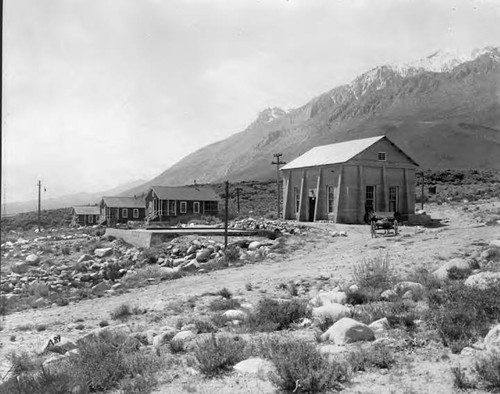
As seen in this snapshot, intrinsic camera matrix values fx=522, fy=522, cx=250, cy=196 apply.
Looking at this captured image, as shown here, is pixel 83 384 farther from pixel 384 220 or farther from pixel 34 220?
pixel 34 220

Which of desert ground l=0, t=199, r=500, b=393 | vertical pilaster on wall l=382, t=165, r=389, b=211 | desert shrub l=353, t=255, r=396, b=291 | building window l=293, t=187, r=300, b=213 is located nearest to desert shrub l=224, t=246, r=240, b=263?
desert ground l=0, t=199, r=500, b=393

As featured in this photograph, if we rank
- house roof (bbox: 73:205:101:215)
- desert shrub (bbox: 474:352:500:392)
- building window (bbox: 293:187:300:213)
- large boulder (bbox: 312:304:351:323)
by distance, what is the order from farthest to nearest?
house roof (bbox: 73:205:101:215) < building window (bbox: 293:187:300:213) < large boulder (bbox: 312:304:351:323) < desert shrub (bbox: 474:352:500:392)

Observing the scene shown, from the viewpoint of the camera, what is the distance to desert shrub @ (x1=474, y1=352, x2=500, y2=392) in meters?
5.68

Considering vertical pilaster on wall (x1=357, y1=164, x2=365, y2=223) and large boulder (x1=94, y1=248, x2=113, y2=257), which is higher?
vertical pilaster on wall (x1=357, y1=164, x2=365, y2=223)

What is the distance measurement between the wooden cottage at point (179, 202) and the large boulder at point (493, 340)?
177 feet

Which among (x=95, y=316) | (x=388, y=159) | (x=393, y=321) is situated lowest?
(x=95, y=316)

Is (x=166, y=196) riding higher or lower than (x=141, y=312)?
higher

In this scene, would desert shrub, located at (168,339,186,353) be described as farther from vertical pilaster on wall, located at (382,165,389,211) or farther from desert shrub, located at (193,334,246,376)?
vertical pilaster on wall, located at (382,165,389,211)

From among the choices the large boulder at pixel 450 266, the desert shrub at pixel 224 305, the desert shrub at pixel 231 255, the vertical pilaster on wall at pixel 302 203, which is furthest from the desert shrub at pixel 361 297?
the vertical pilaster on wall at pixel 302 203

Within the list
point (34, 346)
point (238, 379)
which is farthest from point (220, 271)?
point (238, 379)

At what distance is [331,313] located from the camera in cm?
952

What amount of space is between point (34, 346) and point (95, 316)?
10.2 feet

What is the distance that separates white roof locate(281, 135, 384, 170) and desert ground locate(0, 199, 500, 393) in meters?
11.3

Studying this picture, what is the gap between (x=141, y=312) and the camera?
13.0 metres
